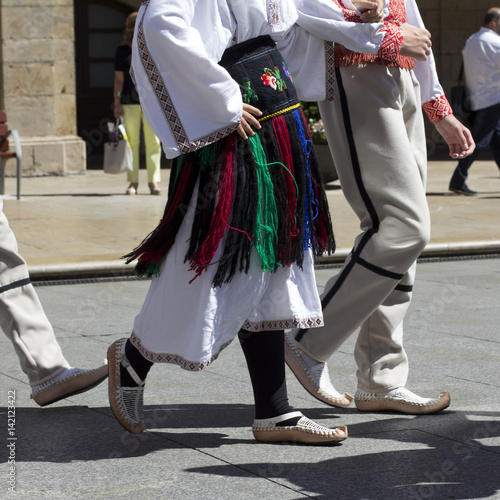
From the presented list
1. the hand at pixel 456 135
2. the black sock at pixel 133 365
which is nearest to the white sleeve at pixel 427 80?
the hand at pixel 456 135

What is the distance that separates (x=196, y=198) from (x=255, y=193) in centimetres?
20

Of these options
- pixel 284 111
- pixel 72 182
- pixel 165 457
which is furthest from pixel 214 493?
pixel 72 182

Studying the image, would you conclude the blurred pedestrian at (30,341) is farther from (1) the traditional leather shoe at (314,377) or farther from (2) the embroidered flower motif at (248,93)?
(2) the embroidered flower motif at (248,93)

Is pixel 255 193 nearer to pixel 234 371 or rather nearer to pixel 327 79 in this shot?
pixel 327 79

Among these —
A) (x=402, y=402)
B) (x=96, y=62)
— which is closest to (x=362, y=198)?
(x=402, y=402)

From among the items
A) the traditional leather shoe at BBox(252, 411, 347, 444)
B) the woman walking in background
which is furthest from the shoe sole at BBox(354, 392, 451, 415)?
the woman walking in background

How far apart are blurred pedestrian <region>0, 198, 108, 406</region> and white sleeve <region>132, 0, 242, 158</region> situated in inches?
32.8

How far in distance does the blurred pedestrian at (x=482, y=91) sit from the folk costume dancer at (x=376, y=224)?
27.0 feet

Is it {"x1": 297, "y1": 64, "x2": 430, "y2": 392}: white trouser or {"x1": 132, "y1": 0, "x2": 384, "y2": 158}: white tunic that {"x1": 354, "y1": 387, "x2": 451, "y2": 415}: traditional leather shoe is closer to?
{"x1": 297, "y1": 64, "x2": 430, "y2": 392}: white trouser

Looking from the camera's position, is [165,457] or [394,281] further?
[394,281]

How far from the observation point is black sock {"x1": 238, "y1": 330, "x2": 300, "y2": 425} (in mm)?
3719

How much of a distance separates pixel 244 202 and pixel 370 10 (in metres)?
0.87

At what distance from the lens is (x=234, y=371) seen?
4.84 meters

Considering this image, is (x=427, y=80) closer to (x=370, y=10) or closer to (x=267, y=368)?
(x=370, y=10)
